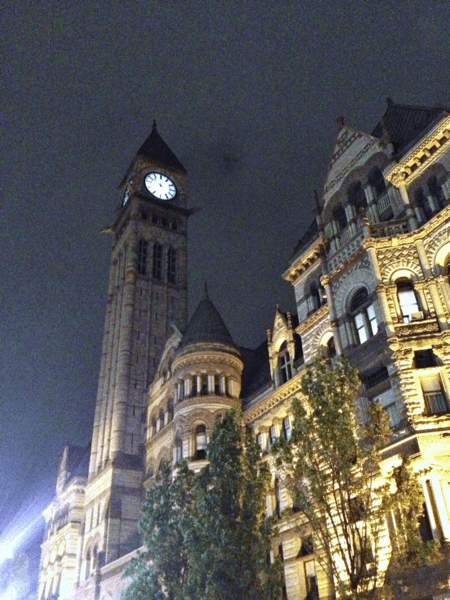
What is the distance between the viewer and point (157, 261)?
65875mm

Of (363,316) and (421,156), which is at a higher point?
(421,156)

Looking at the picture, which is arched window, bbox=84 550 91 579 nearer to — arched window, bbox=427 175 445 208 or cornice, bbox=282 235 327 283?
cornice, bbox=282 235 327 283

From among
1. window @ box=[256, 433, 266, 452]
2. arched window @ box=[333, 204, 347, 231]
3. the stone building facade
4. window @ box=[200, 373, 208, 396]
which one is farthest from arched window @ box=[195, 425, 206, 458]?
arched window @ box=[333, 204, 347, 231]

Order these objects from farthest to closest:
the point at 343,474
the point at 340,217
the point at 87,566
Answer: the point at 87,566 → the point at 340,217 → the point at 343,474

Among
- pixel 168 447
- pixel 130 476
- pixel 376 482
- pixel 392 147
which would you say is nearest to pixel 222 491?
pixel 376 482

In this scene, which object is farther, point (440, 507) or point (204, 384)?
point (204, 384)

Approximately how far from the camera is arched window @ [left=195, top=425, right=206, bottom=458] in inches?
1563

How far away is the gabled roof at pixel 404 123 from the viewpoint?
1229 inches

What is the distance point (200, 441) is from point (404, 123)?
80.3 ft

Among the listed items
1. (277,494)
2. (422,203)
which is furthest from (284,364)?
(422,203)

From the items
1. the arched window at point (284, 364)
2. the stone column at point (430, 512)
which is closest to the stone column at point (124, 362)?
the arched window at point (284, 364)

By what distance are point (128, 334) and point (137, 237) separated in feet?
43.6

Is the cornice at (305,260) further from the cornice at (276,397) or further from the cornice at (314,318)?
the cornice at (276,397)

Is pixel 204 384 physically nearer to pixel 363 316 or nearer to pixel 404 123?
pixel 363 316
